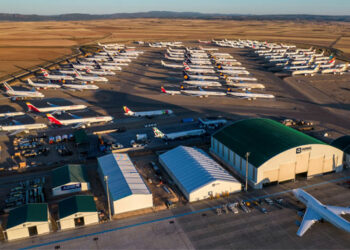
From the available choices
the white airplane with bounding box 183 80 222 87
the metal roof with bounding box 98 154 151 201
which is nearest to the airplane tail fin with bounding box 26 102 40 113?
the metal roof with bounding box 98 154 151 201

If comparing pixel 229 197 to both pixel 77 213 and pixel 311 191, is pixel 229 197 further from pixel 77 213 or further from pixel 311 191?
pixel 77 213

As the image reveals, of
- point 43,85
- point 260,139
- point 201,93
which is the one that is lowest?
point 201,93

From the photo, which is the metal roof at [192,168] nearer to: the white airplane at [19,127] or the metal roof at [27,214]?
the metal roof at [27,214]

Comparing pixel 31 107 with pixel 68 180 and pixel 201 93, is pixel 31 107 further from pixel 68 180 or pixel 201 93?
pixel 201 93

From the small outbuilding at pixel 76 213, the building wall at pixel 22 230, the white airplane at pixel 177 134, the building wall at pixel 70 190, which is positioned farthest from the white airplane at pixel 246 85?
the building wall at pixel 22 230

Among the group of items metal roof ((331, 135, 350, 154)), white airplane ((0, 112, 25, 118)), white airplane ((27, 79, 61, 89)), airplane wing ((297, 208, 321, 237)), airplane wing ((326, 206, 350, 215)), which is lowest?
airplane wing ((297, 208, 321, 237))

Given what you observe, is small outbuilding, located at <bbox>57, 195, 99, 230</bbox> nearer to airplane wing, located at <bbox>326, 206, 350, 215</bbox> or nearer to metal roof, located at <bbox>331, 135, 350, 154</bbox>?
airplane wing, located at <bbox>326, 206, 350, 215</bbox>

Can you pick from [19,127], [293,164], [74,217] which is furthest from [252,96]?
[74,217]
